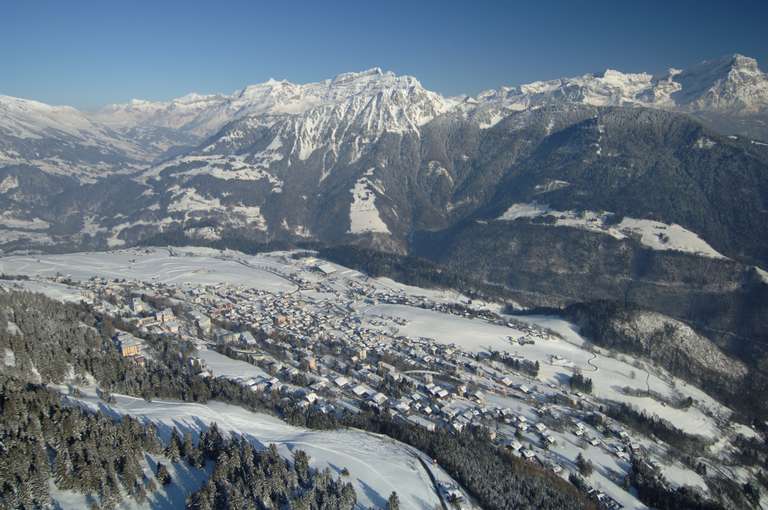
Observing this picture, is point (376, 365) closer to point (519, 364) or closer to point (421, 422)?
point (421, 422)

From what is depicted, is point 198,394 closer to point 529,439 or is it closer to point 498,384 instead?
point 529,439

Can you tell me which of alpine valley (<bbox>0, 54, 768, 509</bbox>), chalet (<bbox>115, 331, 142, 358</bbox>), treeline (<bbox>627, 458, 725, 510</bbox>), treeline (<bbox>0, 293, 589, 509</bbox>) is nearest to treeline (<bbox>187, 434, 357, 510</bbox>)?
alpine valley (<bbox>0, 54, 768, 509</bbox>)

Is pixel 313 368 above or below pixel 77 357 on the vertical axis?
below

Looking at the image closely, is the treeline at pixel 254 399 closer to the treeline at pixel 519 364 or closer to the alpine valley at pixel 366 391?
the alpine valley at pixel 366 391

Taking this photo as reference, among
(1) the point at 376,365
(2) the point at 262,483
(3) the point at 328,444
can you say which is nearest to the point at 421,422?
(3) the point at 328,444

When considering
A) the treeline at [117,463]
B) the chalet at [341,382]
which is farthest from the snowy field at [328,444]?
the chalet at [341,382]

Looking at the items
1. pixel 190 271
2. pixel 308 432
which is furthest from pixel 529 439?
pixel 190 271

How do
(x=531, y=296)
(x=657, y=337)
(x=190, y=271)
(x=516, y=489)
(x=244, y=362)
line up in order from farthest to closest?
(x=531, y=296)
(x=190, y=271)
(x=657, y=337)
(x=244, y=362)
(x=516, y=489)

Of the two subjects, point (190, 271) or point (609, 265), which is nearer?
point (190, 271)
